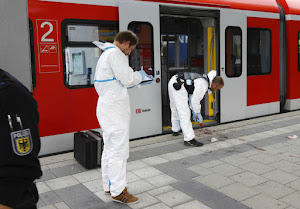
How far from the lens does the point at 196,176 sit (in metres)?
4.44

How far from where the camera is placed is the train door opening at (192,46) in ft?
24.0

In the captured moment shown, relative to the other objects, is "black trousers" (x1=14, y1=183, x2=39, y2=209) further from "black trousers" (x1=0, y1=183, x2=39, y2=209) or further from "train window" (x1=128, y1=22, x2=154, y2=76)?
"train window" (x1=128, y1=22, x2=154, y2=76)

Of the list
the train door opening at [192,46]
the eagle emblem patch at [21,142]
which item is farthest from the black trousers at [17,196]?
the train door opening at [192,46]

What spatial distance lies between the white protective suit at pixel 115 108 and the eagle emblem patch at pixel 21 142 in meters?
1.98

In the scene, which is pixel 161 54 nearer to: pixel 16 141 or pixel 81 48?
pixel 81 48

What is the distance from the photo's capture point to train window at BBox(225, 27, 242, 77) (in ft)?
24.2

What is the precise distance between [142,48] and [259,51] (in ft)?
10.9

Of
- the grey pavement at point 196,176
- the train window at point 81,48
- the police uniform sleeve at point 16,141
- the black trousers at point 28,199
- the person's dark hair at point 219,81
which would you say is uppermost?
the train window at point 81,48

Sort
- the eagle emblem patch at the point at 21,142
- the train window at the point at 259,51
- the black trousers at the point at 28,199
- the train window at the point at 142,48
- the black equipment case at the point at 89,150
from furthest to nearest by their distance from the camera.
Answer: the train window at the point at 259,51 → the train window at the point at 142,48 → the black equipment case at the point at 89,150 → the black trousers at the point at 28,199 → the eagle emblem patch at the point at 21,142

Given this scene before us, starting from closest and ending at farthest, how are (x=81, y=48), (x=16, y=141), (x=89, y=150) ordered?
1. (x=16, y=141)
2. (x=89, y=150)
3. (x=81, y=48)

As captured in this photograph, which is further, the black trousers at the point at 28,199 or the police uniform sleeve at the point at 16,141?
the black trousers at the point at 28,199

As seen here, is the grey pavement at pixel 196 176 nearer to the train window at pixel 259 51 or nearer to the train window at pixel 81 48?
the train window at pixel 81 48

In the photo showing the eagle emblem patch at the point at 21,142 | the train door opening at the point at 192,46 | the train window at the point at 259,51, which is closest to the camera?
the eagle emblem patch at the point at 21,142

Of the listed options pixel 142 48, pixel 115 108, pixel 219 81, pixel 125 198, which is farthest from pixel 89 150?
pixel 219 81
